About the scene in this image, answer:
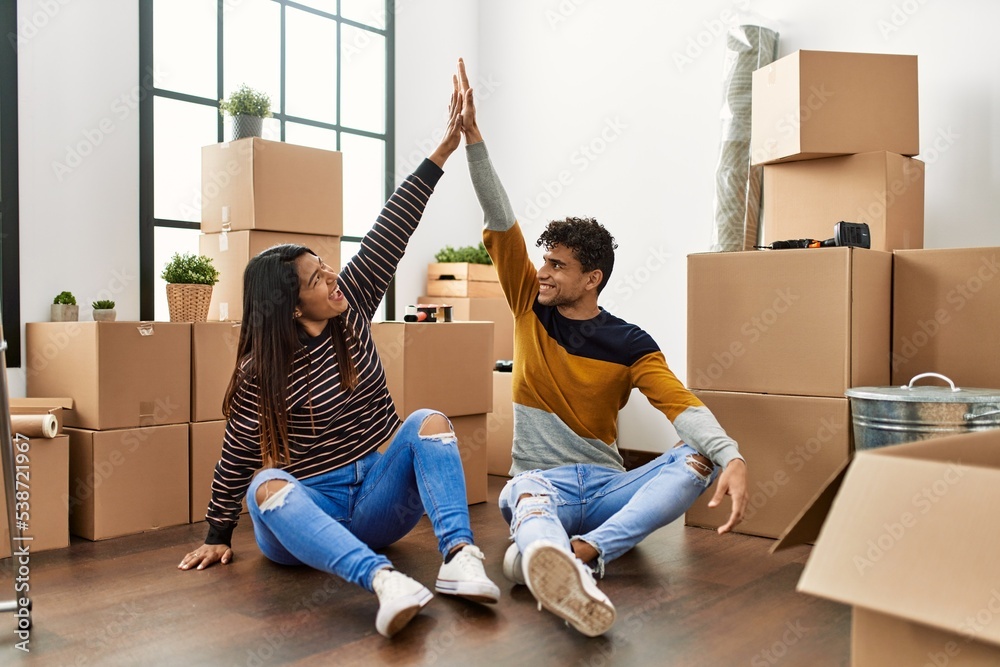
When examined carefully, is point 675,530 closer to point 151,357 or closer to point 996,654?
point 151,357

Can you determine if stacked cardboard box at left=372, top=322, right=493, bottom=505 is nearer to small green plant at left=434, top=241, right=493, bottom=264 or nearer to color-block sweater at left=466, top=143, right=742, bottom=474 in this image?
color-block sweater at left=466, top=143, right=742, bottom=474

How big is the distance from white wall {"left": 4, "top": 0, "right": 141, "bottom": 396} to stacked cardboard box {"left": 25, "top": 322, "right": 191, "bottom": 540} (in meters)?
0.29

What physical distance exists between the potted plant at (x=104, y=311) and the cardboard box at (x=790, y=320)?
1.80 meters

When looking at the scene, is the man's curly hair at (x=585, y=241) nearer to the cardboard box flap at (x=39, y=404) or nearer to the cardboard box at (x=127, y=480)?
the cardboard box at (x=127, y=480)

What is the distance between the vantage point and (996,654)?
0.59 meters

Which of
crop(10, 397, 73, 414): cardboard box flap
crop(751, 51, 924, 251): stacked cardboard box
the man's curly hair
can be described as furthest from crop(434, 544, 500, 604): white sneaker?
crop(751, 51, 924, 251): stacked cardboard box

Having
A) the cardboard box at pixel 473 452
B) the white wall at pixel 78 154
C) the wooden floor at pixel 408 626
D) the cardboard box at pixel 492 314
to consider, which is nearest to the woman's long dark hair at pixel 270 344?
the wooden floor at pixel 408 626

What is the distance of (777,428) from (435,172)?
1196 millimetres

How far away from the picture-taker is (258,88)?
3.71 metres

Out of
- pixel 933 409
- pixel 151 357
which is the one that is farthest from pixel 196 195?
pixel 933 409

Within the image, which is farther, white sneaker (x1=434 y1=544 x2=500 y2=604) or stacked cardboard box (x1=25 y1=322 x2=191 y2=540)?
stacked cardboard box (x1=25 y1=322 x2=191 y2=540)

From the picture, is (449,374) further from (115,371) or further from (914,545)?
(914,545)

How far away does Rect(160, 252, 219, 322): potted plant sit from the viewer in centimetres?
278

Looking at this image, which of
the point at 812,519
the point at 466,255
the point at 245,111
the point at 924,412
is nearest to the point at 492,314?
the point at 466,255
